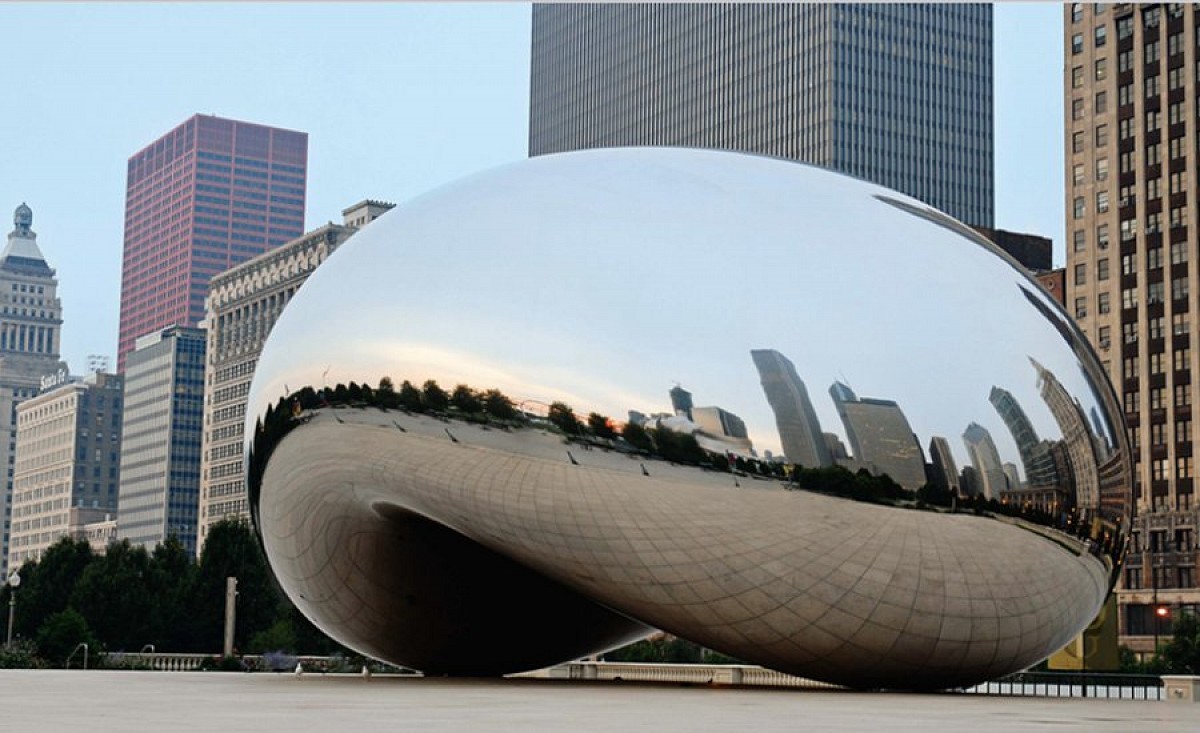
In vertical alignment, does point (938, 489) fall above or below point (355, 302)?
below

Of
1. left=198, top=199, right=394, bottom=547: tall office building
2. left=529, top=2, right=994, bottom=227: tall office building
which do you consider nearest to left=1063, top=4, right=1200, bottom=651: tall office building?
left=529, top=2, right=994, bottom=227: tall office building

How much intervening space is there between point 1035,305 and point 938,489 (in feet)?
9.85

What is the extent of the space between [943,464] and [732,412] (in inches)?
88.2

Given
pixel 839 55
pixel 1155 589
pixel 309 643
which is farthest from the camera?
pixel 839 55

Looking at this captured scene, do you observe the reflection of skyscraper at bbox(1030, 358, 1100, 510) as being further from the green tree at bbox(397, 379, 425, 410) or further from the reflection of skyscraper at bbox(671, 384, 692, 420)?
the green tree at bbox(397, 379, 425, 410)

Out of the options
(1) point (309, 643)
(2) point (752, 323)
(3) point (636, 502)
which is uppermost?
(2) point (752, 323)

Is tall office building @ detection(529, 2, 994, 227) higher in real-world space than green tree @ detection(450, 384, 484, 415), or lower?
higher

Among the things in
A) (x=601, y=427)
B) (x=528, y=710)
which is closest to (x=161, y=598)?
(x=601, y=427)

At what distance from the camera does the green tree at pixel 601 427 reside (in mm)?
17531

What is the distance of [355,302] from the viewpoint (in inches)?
768

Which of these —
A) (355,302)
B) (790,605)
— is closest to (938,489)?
(790,605)

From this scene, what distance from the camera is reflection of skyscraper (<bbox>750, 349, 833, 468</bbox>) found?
17.2 metres

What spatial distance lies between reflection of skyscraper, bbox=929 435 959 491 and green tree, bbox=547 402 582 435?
3659mm

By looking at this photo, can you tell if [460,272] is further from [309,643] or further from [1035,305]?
[309,643]
